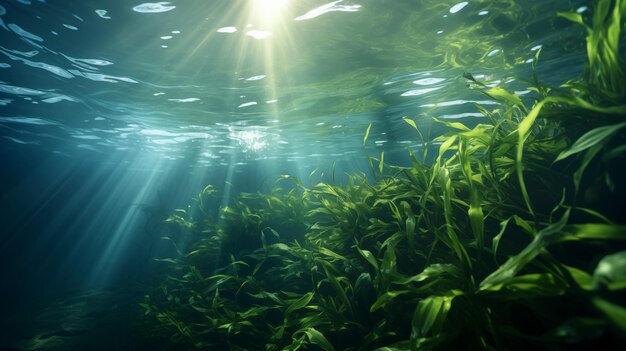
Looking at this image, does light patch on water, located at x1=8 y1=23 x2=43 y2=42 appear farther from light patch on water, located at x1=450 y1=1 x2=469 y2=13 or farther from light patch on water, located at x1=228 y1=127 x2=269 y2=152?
light patch on water, located at x1=450 y1=1 x2=469 y2=13

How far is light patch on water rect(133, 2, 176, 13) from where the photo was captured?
5.79 metres

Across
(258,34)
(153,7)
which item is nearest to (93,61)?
(153,7)

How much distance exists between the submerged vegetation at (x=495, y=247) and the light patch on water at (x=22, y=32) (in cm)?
886

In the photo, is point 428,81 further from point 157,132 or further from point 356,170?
point 157,132

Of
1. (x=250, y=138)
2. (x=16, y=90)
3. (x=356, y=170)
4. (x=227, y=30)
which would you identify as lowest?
(x=356, y=170)

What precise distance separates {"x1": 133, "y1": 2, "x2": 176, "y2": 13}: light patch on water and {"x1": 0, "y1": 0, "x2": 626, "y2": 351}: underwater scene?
0.05 metres

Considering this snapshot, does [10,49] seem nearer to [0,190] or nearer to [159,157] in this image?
[159,157]

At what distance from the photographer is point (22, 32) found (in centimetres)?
688

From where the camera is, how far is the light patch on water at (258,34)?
22.4 feet

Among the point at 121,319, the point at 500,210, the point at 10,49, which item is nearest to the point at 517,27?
the point at 500,210

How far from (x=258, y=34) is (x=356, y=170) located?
5865mm

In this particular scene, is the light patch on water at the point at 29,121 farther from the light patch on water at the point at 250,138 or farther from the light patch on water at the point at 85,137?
the light patch on water at the point at 250,138

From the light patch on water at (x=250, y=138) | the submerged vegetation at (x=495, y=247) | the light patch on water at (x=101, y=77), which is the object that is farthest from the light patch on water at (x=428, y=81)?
the light patch on water at (x=101, y=77)

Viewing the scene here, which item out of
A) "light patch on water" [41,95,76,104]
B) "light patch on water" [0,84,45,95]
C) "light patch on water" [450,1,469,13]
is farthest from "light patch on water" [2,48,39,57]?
"light patch on water" [450,1,469,13]
